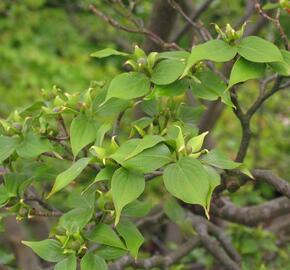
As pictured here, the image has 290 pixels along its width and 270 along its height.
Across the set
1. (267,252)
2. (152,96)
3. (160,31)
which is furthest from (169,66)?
(267,252)

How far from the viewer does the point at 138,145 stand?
1056mm

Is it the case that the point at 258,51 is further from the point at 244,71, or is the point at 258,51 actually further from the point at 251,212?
the point at 251,212

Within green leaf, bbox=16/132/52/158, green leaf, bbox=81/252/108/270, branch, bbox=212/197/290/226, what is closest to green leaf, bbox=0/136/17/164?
green leaf, bbox=16/132/52/158

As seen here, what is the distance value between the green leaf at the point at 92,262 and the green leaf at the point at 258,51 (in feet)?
1.50

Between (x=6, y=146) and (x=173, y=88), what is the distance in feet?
1.13

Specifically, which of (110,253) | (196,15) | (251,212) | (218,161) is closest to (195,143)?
(218,161)

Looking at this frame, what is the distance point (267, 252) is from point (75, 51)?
3.96 metres

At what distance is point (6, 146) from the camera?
1.25m

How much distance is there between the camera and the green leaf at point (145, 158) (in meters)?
1.04

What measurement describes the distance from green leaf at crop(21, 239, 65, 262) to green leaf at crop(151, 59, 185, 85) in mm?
365

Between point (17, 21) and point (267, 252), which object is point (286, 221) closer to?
point (267, 252)

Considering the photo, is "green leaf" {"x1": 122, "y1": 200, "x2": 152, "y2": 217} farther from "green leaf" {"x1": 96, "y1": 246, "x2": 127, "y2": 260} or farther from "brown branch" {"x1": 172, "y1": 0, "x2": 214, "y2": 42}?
"brown branch" {"x1": 172, "y1": 0, "x2": 214, "y2": 42}

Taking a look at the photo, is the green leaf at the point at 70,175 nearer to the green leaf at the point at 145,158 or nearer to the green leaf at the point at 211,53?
the green leaf at the point at 145,158

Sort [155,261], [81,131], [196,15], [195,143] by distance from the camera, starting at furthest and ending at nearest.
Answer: [196,15] < [155,261] < [81,131] < [195,143]
